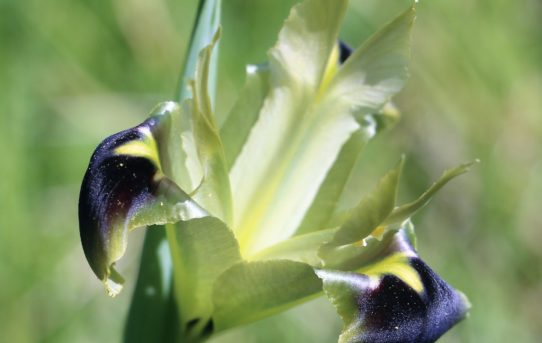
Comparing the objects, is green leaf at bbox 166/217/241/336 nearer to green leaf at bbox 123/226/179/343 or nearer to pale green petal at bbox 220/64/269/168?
green leaf at bbox 123/226/179/343

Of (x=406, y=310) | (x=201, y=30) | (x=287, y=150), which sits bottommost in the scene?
(x=406, y=310)

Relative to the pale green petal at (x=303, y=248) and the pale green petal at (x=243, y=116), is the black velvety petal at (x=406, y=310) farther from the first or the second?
the pale green petal at (x=243, y=116)

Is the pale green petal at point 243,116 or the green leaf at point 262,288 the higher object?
the pale green petal at point 243,116

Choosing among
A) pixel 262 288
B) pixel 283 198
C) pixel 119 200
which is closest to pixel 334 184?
pixel 283 198

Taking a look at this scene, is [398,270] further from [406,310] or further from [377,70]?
[377,70]

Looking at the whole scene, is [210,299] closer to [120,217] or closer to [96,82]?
[120,217]

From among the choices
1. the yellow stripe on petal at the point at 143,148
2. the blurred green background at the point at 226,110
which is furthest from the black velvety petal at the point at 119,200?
the blurred green background at the point at 226,110

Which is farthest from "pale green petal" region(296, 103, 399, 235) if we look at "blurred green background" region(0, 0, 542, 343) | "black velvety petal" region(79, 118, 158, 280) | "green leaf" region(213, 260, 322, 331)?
"blurred green background" region(0, 0, 542, 343)
